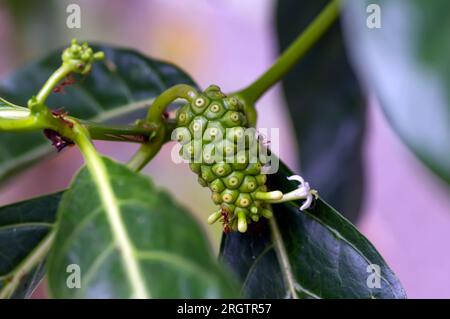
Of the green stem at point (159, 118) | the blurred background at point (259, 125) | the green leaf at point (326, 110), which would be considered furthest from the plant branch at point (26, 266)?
the blurred background at point (259, 125)

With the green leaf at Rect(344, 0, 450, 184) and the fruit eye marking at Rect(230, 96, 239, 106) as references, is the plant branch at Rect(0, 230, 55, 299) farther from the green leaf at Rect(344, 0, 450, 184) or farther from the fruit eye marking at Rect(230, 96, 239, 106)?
the green leaf at Rect(344, 0, 450, 184)

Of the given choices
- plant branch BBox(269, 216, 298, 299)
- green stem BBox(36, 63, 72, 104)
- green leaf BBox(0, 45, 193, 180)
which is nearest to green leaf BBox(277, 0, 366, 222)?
green leaf BBox(0, 45, 193, 180)

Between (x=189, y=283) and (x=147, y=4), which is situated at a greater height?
(x=147, y=4)

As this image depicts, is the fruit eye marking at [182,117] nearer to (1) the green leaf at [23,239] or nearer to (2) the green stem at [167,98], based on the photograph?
(2) the green stem at [167,98]

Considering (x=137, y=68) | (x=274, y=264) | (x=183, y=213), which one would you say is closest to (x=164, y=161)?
(x=137, y=68)

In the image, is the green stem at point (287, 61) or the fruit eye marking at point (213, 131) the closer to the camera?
the fruit eye marking at point (213, 131)

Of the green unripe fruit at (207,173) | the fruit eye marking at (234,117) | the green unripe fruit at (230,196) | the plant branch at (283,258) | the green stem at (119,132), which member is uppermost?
the fruit eye marking at (234,117)

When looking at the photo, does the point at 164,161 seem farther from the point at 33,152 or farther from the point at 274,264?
the point at 274,264
